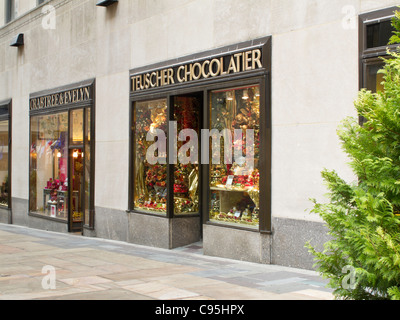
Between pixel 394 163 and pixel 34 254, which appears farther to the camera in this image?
pixel 34 254

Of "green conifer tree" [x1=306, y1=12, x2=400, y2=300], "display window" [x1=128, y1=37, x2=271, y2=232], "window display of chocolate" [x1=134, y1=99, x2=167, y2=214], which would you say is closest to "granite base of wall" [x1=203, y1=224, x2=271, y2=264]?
"display window" [x1=128, y1=37, x2=271, y2=232]

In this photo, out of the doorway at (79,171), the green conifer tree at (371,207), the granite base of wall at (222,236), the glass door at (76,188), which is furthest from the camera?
the glass door at (76,188)

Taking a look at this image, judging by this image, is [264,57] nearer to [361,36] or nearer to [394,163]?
[361,36]

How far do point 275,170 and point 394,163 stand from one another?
5287 mm

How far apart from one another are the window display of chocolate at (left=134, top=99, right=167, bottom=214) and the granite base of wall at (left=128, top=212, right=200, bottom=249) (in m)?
0.27

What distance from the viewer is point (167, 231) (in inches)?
458

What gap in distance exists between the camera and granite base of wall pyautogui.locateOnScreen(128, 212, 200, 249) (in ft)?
38.1

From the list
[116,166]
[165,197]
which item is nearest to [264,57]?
[165,197]

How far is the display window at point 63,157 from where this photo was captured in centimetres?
1485

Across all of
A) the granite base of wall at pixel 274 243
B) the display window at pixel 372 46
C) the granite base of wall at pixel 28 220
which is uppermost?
the display window at pixel 372 46

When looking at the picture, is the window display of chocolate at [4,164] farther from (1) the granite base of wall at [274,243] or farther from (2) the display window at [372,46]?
(2) the display window at [372,46]

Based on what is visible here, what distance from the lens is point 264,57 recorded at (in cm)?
934

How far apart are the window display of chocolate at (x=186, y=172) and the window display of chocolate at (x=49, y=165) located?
5273 mm

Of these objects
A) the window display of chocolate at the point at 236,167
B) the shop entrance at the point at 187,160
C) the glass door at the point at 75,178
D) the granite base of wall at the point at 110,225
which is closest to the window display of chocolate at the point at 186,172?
the shop entrance at the point at 187,160
